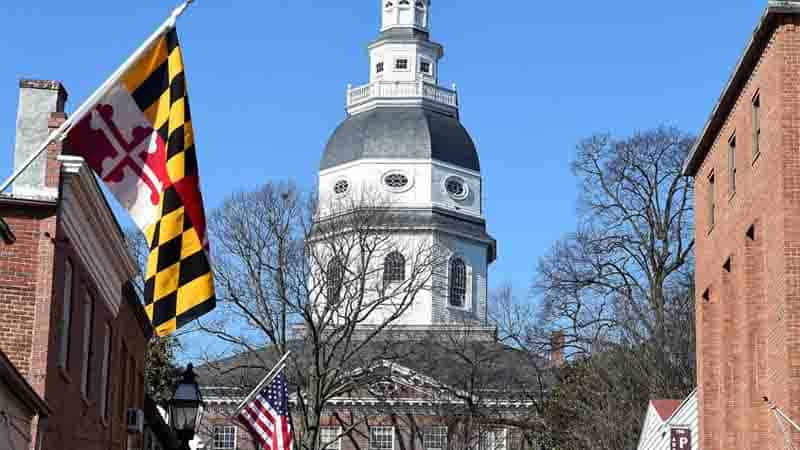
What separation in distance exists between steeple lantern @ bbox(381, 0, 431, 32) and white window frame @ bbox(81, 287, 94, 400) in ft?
258

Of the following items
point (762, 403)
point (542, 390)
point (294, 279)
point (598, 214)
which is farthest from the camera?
point (542, 390)

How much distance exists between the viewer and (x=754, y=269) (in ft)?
101

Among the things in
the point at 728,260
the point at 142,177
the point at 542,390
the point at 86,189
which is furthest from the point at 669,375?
the point at 142,177

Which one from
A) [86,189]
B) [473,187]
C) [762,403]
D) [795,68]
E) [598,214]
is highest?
[473,187]

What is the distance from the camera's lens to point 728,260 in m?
33.5

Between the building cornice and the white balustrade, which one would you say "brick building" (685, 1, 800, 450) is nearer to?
the building cornice

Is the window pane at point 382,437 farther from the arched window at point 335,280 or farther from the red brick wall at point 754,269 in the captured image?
the red brick wall at point 754,269

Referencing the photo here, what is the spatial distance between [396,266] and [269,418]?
51.0 m

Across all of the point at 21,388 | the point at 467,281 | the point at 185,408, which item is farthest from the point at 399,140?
the point at 21,388

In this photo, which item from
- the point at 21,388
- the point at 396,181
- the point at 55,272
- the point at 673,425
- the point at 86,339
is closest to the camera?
the point at 21,388

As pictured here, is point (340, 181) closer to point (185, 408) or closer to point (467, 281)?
point (467, 281)

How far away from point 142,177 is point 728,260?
18.7 metres

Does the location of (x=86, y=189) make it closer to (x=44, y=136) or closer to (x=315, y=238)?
(x=44, y=136)

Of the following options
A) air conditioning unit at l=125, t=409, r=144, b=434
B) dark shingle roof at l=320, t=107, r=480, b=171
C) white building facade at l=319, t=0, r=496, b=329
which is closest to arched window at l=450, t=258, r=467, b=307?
white building facade at l=319, t=0, r=496, b=329
